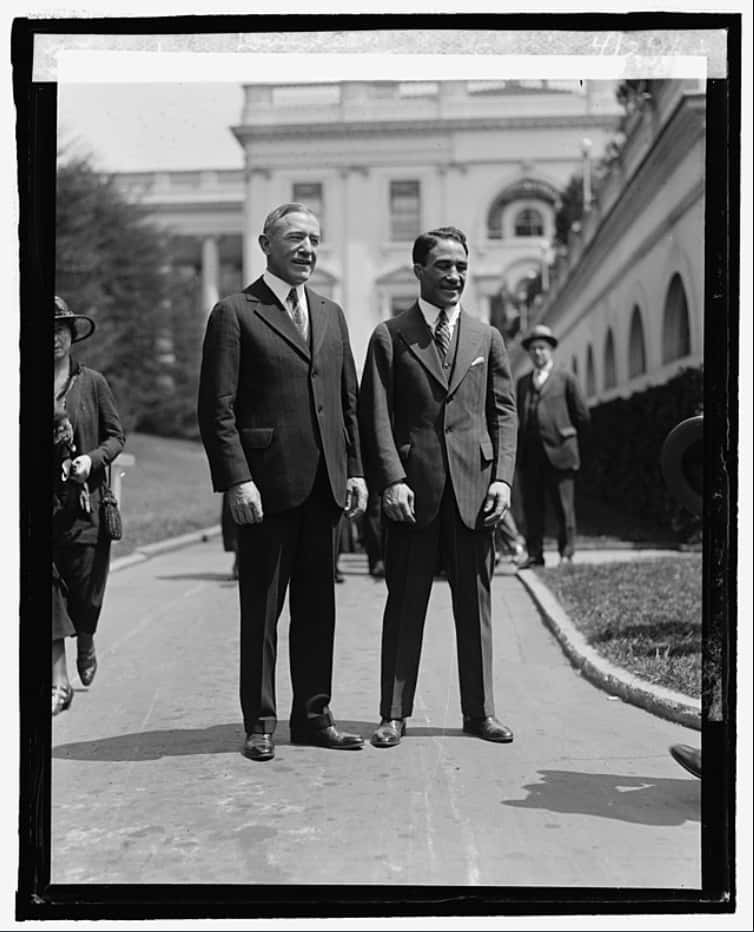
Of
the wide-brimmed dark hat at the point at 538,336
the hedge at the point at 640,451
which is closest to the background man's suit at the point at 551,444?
the wide-brimmed dark hat at the point at 538,336

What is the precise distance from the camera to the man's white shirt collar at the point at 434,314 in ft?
17.6

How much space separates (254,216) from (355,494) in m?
1.20

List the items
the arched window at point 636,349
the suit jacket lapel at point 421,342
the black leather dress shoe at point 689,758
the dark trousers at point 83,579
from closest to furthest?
1. the black leather dress shoe at point 689,758
2. the suit jacket lapel at point 421,342
3. the dark trousers at point 83,579
4. the arched window at point 636,349

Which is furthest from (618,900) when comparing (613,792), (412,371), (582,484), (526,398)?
(582,484)

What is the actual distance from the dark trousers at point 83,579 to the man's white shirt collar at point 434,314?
175 centimetres

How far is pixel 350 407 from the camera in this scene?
17.5 feet

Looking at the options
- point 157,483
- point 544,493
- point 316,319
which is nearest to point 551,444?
point 544,493

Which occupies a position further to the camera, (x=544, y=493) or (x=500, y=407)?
(x=544, y=493)

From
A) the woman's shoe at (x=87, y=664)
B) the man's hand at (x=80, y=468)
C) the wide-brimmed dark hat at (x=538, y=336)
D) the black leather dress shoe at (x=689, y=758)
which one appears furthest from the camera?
the wide-brimmed dark hat at (x=538, y=336)

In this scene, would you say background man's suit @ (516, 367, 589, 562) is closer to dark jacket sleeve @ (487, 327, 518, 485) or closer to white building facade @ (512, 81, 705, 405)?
white building facade @ (512, 81, 705, 405)

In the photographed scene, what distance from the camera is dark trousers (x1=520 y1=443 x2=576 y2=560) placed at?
9727 mm

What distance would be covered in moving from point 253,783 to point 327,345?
1713 mm

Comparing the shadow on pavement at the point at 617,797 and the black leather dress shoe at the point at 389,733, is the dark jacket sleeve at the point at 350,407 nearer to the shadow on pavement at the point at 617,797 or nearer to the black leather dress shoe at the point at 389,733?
the black leather dress shoe at the point at 389,733

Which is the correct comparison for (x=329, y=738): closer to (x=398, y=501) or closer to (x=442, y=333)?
(x=398, y=501)
